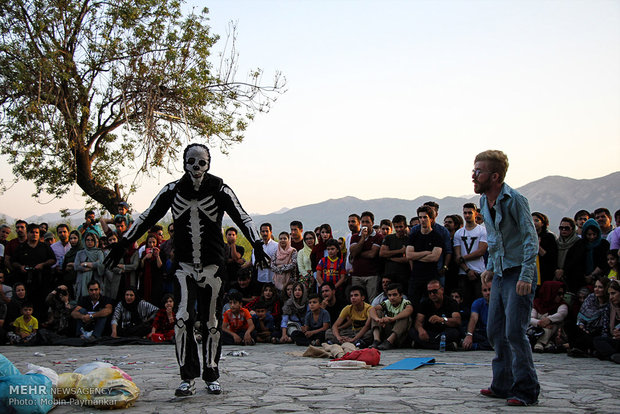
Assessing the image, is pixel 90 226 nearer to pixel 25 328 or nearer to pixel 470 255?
pixel 25 328

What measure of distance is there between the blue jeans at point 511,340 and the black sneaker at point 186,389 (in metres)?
2.71

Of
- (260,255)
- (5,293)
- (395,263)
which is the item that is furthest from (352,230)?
(5,293)

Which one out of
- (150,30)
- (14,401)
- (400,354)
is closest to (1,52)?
(150,30)

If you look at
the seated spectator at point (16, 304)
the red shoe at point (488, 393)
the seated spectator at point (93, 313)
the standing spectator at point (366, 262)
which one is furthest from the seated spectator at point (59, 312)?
the red shoe at point (488, 393)

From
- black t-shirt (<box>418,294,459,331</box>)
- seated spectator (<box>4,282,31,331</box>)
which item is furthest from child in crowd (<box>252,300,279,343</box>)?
seated spectator (<box>4,282,31,331</box>)

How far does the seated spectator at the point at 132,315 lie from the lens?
38.9 ft

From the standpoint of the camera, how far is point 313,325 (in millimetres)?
11391

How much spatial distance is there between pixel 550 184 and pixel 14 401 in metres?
48.6

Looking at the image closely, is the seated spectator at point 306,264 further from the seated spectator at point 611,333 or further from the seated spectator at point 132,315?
the seated spectator at point 611,333

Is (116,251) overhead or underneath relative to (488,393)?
overhead

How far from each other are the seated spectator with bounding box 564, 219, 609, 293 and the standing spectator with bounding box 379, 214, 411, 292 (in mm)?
2591

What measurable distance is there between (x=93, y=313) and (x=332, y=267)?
4.45 metres

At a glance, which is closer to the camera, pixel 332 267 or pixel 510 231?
pixel 510 231

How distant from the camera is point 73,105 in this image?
16.8m
